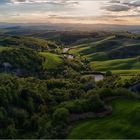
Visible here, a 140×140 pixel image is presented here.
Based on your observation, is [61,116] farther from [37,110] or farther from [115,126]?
[37,110]

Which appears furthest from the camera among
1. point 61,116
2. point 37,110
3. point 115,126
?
point 37,110

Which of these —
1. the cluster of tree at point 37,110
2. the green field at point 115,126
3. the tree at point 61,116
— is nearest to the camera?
the green field at point 115,126

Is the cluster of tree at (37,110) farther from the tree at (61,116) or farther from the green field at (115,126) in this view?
the green field at (115,126)

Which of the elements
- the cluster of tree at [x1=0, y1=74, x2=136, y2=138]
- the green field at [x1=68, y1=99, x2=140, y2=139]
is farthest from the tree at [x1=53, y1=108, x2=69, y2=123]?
the green field at [x1=68, y1=99, x2=140, y2=139]

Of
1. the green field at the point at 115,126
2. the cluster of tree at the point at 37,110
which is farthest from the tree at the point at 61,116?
A: the green field at the point at 115,126

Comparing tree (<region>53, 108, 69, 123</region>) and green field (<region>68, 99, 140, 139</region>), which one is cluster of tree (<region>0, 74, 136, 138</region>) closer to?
tree (<region>53, 108, 69, 123</region>)

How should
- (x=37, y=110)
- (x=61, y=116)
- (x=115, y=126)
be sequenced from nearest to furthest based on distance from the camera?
(x=115, y=126) → (x=61, y=116) → (x=37, y=110)

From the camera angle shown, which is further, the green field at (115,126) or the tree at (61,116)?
the tree at (61,116)

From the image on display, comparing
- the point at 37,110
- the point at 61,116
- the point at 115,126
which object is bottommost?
the point at 37,110

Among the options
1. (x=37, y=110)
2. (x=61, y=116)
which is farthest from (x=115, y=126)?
(x=37, y=110)
